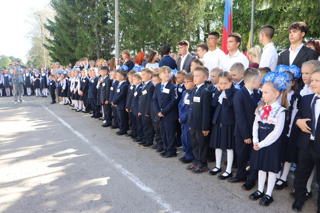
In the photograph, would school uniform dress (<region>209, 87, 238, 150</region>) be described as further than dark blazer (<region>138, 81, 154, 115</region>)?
No

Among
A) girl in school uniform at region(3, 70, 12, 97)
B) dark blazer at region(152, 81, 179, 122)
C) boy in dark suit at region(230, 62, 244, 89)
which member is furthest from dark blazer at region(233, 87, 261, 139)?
girl in school uniform at region(3, 70, 12, 97)

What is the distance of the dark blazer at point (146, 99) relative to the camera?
262 inches

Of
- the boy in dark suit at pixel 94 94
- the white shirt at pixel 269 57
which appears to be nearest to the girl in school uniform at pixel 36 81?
the boy in dark suit at pixel 94 94

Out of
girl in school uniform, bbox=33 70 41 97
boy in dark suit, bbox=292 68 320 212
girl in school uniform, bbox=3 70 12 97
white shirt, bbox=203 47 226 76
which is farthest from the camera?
girl in school uniform, bbox=3 70 12 97

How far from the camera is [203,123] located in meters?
4.91

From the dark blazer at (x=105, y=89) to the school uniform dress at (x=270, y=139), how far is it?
6388mm

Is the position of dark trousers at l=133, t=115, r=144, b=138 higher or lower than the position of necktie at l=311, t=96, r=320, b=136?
lower

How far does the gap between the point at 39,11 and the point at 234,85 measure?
160 ft

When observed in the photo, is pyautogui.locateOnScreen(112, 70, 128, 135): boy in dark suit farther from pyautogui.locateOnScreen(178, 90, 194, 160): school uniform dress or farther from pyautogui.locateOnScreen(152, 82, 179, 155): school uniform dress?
pyautogui.locateOnScreen(178, 90, 194, 160): school uniform dress

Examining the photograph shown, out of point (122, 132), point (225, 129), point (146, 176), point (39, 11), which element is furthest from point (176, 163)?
point (39, 11)

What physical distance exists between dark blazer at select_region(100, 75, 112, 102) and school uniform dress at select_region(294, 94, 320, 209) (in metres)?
6.80

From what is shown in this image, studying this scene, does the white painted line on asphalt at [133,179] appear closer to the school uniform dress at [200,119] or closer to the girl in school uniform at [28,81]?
the school uniform dress at [200,119]

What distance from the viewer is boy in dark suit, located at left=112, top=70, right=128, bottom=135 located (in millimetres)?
8078

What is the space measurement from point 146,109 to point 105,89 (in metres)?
3.23
